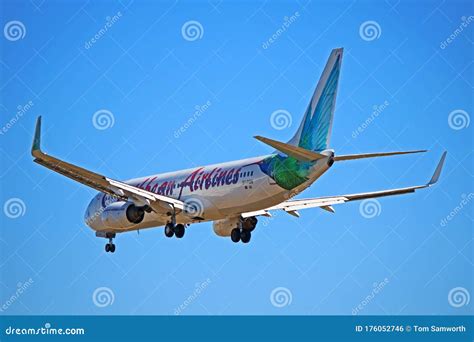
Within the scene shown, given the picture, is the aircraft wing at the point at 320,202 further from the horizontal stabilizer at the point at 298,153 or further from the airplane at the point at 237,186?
the horizontal stabilizer at the point at 298,153

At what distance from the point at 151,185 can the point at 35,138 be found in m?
13.0

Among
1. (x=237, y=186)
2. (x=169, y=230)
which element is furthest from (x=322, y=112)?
(x=169, y=230)

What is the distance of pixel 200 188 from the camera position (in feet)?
194

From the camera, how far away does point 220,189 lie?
5728 centimetres

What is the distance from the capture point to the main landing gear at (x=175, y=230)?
189 feet

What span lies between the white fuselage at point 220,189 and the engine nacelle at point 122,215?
2.74 ft

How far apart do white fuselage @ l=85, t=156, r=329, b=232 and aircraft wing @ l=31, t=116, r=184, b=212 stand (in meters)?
1.24

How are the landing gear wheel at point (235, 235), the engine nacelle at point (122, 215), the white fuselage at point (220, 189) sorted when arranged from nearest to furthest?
the white fuselage at point (220, 189)
the engine nacelle at point (122, 215)
the landing gear wheel at point (235, 235)

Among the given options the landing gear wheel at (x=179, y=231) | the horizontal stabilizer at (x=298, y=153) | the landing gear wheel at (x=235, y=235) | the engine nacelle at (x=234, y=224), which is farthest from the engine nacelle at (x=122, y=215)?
the horizontal stabilizer at (x=298, y=153)

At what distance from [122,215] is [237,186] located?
29.4ft

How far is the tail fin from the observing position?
175 feet

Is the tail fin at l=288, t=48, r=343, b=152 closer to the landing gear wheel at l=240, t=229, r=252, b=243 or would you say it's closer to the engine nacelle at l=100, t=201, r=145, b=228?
the landing gear wheel at l=240, t=229, r=252, b=243
